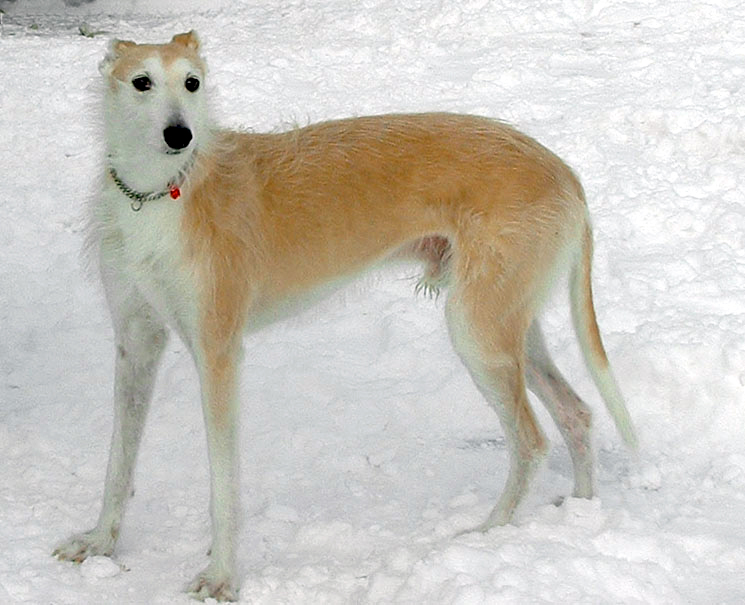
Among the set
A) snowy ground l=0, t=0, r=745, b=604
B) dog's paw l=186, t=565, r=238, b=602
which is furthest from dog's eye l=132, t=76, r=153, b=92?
dog's paw l=186, t=565, r=238, b=602

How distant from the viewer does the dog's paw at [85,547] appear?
3557 mm

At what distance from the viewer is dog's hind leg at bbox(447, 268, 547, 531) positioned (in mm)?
3510

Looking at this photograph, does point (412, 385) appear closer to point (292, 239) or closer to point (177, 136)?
point (292, 239)

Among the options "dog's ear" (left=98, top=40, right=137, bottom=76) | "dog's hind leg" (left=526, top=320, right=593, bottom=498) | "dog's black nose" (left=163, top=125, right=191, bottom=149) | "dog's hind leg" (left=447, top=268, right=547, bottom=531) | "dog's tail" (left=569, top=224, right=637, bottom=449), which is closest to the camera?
Answer: "dog's black nose" (left=163, top=125, right=191, bottom=149)

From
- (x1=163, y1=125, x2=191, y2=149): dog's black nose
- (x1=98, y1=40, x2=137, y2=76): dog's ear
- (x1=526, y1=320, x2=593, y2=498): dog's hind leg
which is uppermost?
(x1=98, y1=40, x2=137, y2=76): dog's ear

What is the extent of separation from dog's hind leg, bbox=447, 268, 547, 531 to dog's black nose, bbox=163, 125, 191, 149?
1002mm

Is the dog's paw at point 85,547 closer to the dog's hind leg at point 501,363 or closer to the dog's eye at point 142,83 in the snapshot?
the dog's hind leg at point 501,363

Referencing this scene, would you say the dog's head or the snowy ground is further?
the snowy ground

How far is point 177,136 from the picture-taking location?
301 cm

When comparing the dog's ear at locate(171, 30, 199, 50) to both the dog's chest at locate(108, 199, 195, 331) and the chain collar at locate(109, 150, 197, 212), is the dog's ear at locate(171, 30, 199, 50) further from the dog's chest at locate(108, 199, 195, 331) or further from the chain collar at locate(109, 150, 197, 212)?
the dog's chest at locate(108, 199, 195, 331)

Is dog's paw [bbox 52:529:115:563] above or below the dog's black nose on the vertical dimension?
below

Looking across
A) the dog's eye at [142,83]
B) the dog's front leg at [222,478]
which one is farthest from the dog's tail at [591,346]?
the dog's eye at [142,83]

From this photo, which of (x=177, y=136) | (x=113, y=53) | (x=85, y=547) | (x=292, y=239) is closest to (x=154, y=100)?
(x=177, y=136)

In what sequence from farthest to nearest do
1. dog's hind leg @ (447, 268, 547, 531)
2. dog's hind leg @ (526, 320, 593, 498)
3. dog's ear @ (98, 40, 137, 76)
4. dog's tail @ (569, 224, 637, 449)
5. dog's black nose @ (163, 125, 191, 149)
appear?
dog's hind leg @ (526, 320, 593, 498), dog's tail @ (569, 224, 637, 449), dog's hind leg @ (447, 268, 547, 531), dog's ear @ (98, 40, 137, 76), dog's black nose @ (163, 125, 191, 149)
